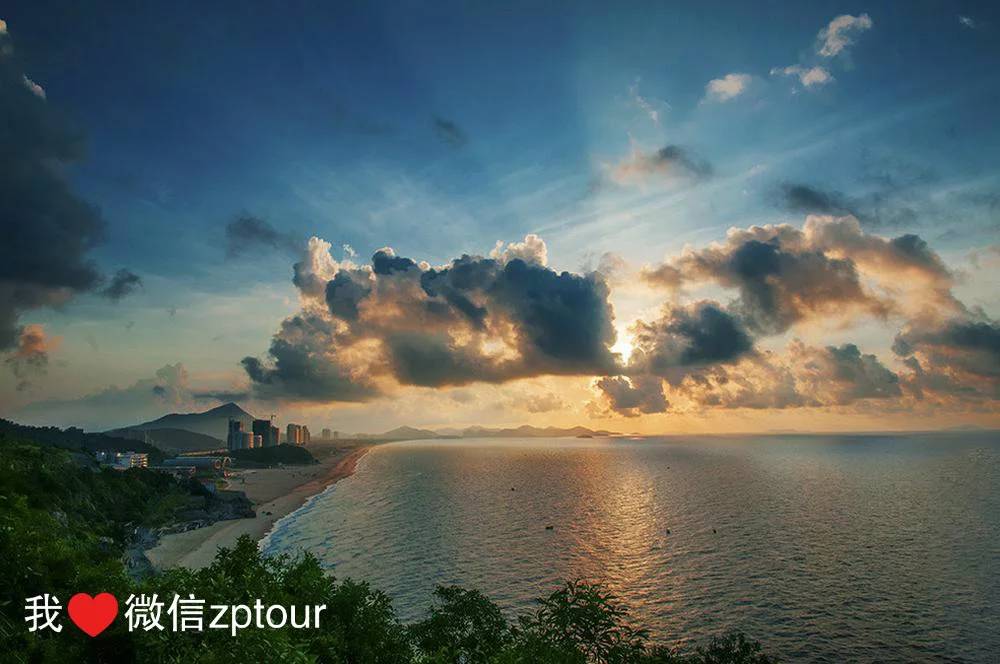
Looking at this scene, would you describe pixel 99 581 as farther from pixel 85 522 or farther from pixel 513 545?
pixel 85 522

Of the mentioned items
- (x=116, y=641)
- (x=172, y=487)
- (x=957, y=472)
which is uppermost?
(x=116, y=641)

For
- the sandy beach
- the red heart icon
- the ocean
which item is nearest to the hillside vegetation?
the red heart icon

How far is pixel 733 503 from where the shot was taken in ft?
429

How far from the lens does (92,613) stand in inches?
866

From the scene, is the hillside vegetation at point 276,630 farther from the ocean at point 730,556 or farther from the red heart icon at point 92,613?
the ocean at point 730,556

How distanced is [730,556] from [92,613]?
275 ft

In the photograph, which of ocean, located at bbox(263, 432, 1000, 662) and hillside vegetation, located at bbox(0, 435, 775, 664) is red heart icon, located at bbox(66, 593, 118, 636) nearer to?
hillside vegetation, located at bbox(0, 435, 775, 664)

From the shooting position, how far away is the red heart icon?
21.8 meters

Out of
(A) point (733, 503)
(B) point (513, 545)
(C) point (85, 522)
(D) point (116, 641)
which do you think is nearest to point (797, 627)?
(B) point (513, 545)

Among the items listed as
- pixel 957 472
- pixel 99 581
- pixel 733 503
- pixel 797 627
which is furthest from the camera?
pixel 957 472

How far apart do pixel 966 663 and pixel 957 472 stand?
204 meters

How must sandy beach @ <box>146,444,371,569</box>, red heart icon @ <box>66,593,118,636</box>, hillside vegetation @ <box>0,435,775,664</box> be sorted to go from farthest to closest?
sandy beach @ <box>146,444,371,569</box> → red heart icon @ <box>66,593,118,636</box> → hillside vegetation @ <box>0,435,775,664</box>

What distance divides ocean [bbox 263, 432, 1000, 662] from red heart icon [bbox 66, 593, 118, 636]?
136 feet

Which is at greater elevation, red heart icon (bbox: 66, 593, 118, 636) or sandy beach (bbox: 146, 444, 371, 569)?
red heart icon (bbox: 66, 593, 118, 636)
